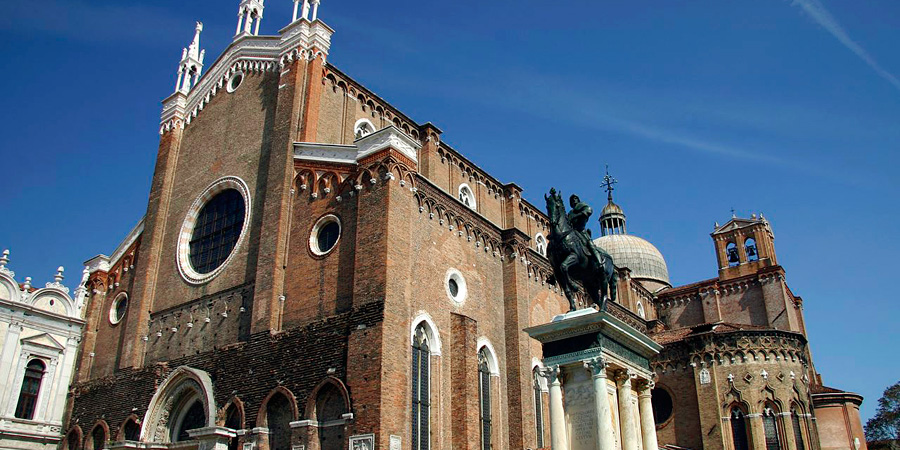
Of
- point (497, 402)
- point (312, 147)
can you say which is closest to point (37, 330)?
point (312, 147)

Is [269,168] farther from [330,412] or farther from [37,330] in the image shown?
[37,330]

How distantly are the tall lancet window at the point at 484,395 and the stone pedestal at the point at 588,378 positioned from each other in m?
8.95

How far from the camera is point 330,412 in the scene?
60.0 ft

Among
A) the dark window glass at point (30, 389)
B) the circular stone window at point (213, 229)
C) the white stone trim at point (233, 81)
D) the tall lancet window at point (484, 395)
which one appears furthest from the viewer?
the white stone trim at point (233, 81)

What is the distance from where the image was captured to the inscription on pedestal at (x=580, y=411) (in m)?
12.5

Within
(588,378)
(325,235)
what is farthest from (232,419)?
(588,378)

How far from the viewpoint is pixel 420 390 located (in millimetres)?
19422

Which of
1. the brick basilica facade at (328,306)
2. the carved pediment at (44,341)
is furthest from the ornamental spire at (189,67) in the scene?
the carved pediment at (44,341)

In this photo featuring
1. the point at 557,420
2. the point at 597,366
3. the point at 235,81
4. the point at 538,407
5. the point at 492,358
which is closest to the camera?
the point at 597,366

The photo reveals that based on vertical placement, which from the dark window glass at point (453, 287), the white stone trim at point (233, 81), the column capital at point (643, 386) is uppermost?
the white stone trim at point (233, 81)

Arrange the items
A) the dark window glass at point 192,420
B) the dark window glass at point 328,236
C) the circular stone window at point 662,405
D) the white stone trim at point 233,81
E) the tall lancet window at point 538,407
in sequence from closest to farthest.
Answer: the dark window glass at point 328,236 < the dark window glass at point 192,420 < the tall lancet window at point 538,407 < the white stone trim at point 233,81 < the circular stone window at point 662,405

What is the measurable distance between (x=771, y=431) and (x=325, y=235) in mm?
19233

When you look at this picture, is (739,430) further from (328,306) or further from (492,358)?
(328,306)

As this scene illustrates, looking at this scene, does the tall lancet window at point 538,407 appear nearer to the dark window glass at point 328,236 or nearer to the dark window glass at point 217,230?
the dark window glass at point 328,236
